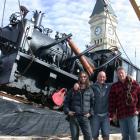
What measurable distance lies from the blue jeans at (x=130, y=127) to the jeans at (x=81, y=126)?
58cm

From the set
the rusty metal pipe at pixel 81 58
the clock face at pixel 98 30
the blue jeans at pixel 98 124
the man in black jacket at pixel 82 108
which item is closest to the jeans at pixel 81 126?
the man in black jacket at pixel 82 108

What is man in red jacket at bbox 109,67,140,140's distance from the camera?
6.30 m

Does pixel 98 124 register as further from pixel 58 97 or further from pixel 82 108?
pixel 58 97

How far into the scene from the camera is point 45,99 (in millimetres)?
13656

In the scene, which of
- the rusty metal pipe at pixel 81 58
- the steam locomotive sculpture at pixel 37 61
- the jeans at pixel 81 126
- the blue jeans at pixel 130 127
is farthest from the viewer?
the rusty metal pipe at pixel 81 58

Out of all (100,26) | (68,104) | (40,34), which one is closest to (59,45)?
(40,34)

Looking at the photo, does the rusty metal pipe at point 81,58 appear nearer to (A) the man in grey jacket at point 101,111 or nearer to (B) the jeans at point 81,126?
(A) the man in grey jacket at point 101,111

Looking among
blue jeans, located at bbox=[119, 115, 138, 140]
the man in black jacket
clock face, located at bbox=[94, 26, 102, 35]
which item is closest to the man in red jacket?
blue jeans, located at bbox=[119, 115, 138, 140]

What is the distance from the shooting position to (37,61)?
44.6 feet

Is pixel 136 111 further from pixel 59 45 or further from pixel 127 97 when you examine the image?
pixel 59 45

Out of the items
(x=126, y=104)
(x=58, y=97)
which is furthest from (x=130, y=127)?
(x=58, y=97)

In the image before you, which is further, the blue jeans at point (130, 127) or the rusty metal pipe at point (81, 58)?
the rusty metal pipe at point (81, 58)

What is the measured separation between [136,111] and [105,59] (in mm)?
10043

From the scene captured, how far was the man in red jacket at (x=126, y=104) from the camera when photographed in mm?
6301
